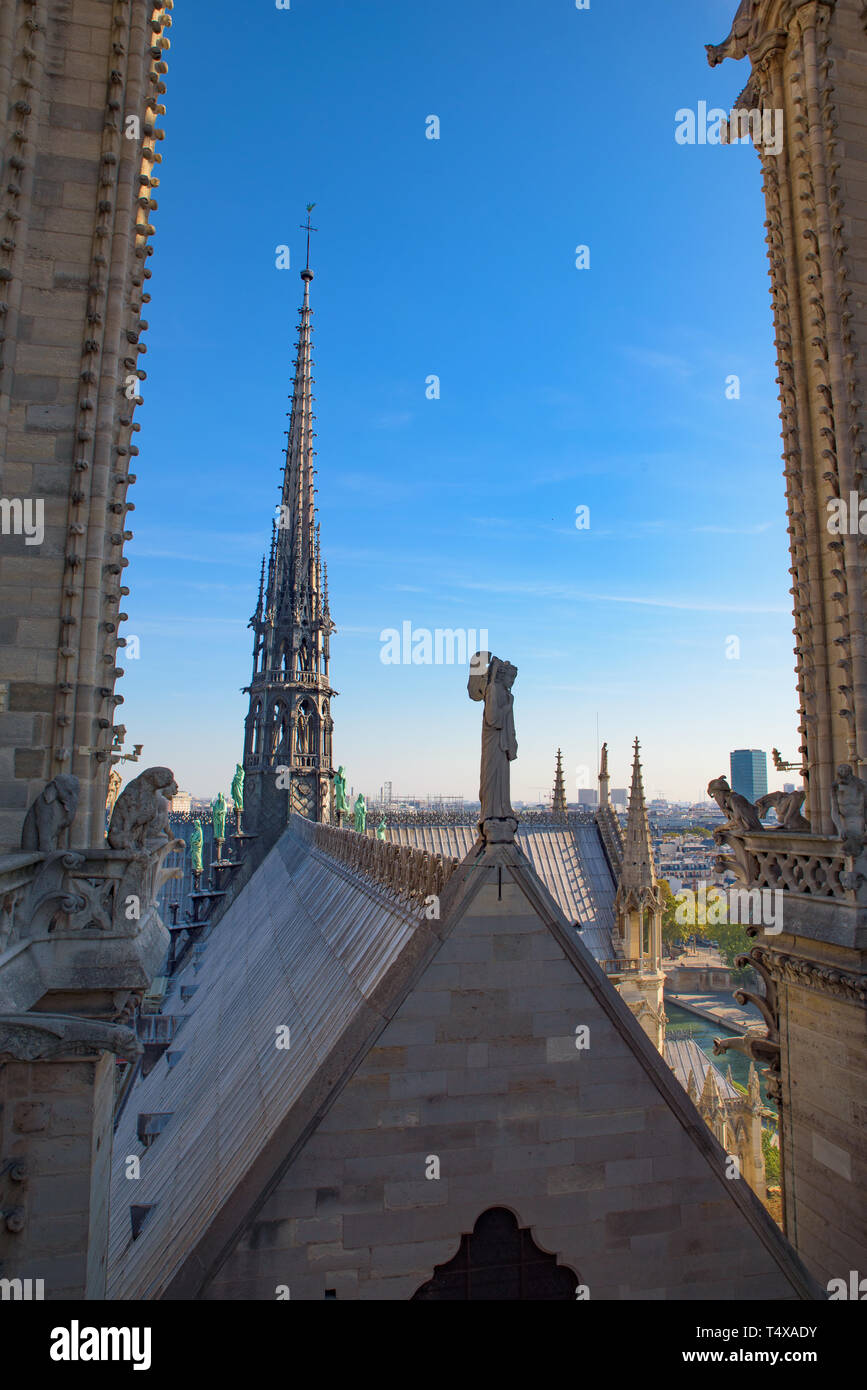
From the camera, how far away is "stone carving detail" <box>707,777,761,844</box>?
428 inches

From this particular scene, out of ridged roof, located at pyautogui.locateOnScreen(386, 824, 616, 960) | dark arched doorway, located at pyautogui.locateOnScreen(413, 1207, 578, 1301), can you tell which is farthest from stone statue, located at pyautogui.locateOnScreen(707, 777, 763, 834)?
ridged roof, located at pyautogui.locateOnScreen(386, 824, 616, 960)

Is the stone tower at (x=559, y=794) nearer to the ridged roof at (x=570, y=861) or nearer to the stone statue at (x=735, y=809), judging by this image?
the ridged roof at (x=570, y=861)

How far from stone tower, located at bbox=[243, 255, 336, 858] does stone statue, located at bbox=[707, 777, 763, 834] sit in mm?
38759

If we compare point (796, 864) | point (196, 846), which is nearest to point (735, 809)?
point (796, 864)

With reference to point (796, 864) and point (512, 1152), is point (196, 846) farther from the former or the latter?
point (512, 1152)

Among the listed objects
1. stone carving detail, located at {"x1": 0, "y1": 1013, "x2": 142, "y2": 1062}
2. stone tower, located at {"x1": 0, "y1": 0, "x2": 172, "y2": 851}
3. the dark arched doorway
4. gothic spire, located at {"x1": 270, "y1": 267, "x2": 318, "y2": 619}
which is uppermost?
gothic spire, located at {"x1": 270, "y1": 267, "x2": 318, "y2": 619}

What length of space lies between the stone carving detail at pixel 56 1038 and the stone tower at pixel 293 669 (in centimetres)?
4108

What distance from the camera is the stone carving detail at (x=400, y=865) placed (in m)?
9.35

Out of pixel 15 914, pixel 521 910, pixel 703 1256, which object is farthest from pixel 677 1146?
pixel 15 914

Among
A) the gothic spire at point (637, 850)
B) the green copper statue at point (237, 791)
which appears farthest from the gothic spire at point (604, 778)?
the green copper statue at point (237, 791)

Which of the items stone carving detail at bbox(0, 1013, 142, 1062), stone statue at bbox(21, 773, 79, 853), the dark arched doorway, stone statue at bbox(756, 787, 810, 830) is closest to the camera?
stone carving detail at bbox(0, 1013, 142, 1062)

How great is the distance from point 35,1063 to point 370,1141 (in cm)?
296

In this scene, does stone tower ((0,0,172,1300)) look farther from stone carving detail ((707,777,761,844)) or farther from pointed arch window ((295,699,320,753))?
pointed arch window ((295,699,320,753))

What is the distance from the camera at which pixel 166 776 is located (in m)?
8.13
